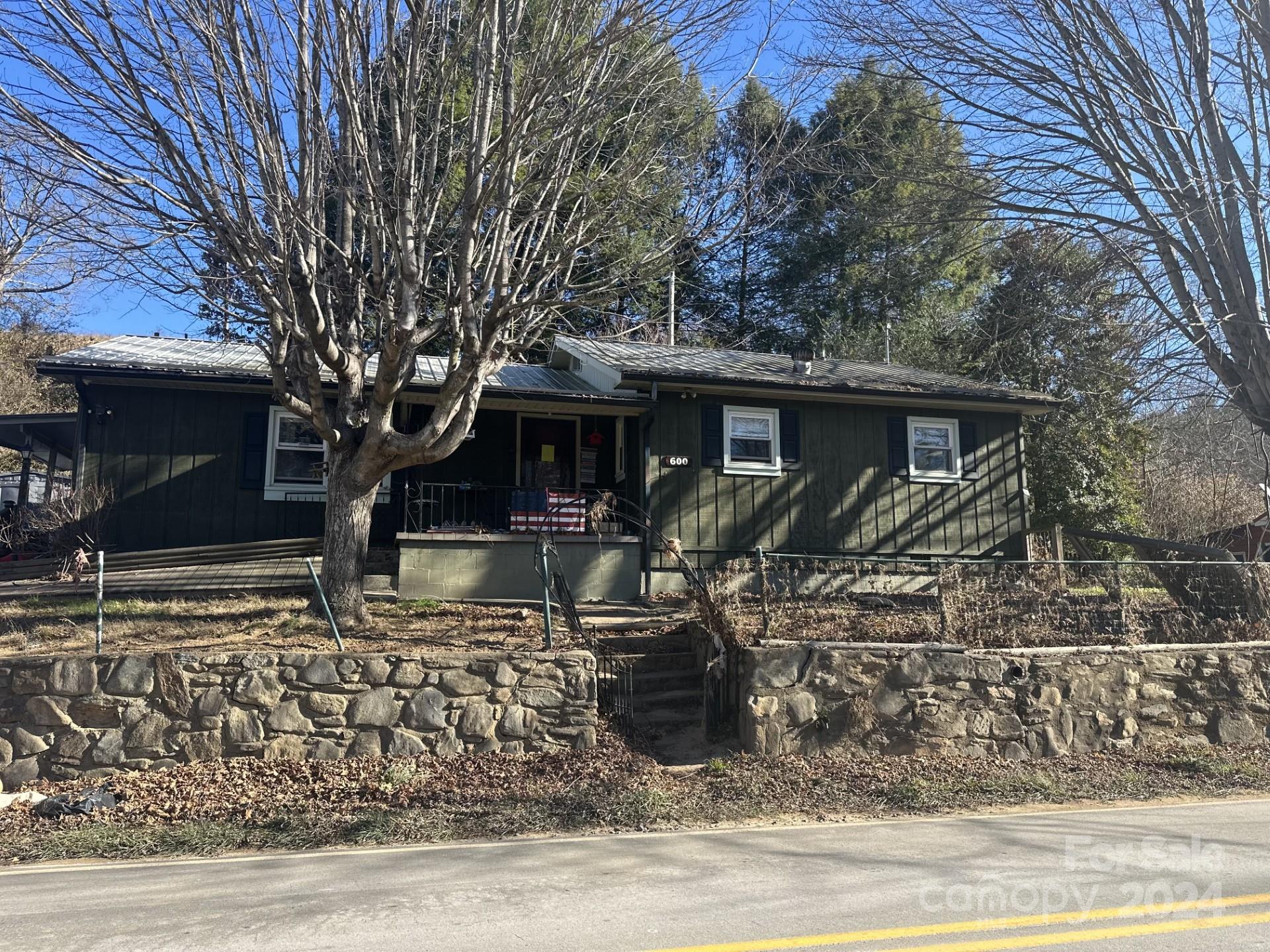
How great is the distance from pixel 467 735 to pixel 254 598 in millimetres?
4384

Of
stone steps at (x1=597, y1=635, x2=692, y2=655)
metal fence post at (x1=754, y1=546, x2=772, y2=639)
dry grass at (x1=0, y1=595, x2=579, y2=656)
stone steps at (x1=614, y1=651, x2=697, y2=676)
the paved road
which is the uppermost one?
metal fence post at (x1=754, y1=546, x2=772, y2=639)

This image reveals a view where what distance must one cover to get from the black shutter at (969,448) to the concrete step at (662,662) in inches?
316

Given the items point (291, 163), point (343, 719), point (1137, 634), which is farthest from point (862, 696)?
point (291, 163)

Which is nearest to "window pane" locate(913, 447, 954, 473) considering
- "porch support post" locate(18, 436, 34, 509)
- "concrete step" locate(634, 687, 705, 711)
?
"concrete step" locate(634, 687, 705, 711)

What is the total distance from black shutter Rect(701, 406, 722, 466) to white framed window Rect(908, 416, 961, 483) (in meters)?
3.53

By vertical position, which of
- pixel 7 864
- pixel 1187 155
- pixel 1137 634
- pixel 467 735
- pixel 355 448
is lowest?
pixel 7 864

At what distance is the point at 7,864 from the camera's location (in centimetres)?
611

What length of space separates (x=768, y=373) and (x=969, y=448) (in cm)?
394

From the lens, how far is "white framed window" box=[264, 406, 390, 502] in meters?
13.9

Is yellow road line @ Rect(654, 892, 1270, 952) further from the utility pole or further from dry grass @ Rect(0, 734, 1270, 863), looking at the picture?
the utility pole

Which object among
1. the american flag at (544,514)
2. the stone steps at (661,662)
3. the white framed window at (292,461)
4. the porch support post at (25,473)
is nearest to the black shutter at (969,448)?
the american flag at (544,514)

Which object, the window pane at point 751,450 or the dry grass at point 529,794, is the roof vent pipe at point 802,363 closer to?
the window pane at point 751,450

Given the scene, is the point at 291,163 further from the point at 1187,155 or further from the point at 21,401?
the point at 21,401

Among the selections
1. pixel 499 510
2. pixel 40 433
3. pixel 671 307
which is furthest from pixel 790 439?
pixel 40 433
